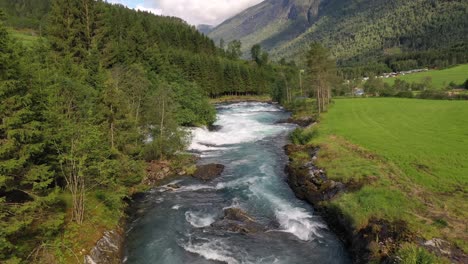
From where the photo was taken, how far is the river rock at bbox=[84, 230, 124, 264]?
834 inches

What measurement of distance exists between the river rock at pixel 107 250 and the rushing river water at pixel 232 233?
0.73 metres

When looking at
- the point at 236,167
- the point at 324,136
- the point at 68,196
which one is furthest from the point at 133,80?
the point at 324,136

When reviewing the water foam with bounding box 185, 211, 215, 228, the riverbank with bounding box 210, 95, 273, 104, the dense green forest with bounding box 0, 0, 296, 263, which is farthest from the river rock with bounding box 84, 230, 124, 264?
the riverbank with bounding box 210, 95, 273, 104

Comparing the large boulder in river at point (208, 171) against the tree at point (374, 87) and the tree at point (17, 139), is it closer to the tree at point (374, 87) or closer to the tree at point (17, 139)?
the tree at point (17, 139)

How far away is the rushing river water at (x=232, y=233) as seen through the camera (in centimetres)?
2300

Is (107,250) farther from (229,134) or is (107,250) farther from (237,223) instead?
(229,134)

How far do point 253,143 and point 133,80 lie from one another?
23225 millimetres

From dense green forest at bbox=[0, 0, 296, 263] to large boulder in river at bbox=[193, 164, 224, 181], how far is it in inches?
220

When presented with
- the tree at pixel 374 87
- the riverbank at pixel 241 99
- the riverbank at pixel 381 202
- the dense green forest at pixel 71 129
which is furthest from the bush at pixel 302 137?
the tree at pixel 374 87

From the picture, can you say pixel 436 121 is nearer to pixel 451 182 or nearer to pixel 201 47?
pixel 451 182

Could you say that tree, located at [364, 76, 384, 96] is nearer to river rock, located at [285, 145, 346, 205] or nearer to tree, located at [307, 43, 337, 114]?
tree, located at [307, 43, 337, 114]

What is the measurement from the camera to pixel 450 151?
35.3 meters

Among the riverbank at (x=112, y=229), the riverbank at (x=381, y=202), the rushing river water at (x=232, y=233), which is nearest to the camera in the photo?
A: the riverbank at (x=381, y=202)

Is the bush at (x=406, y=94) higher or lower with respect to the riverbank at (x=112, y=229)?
higher
